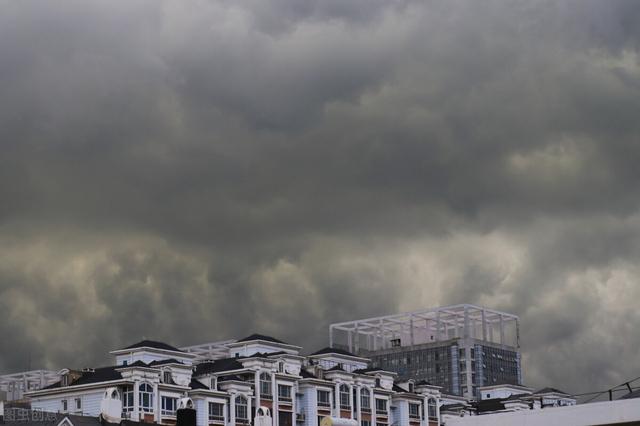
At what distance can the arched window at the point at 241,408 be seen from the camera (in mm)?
150750

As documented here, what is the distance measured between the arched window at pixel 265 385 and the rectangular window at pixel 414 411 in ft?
95.8

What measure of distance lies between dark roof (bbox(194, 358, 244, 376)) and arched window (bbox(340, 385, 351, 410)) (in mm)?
17015

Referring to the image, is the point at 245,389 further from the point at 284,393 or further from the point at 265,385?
the point at 284,393

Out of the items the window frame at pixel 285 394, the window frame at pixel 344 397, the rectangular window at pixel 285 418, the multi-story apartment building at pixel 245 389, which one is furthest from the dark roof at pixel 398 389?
the rectangular window at pixel 285 418

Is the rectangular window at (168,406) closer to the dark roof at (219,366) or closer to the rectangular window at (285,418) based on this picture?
the dark roof at (219,366)

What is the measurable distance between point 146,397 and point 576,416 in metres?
106

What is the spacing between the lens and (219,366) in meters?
159

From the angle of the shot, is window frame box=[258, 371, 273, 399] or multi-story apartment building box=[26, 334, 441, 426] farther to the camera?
window frame box=[258, 371, 273, 399]

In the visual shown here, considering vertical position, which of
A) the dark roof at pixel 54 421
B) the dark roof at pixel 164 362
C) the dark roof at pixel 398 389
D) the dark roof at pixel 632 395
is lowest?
the dark roof at pixel 632 395

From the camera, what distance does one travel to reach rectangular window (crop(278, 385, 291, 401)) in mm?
158000

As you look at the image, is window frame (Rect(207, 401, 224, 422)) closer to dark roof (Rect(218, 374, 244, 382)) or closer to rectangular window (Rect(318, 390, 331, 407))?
dark roof (Rect(218, 374, 244, 382))

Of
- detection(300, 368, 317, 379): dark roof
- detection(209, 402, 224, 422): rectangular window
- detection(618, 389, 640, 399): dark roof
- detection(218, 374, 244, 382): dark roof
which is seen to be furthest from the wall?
detection(300, 368, 317, 379): dark roof

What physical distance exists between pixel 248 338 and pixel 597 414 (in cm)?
12471

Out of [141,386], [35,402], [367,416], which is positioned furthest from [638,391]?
[367,416]
